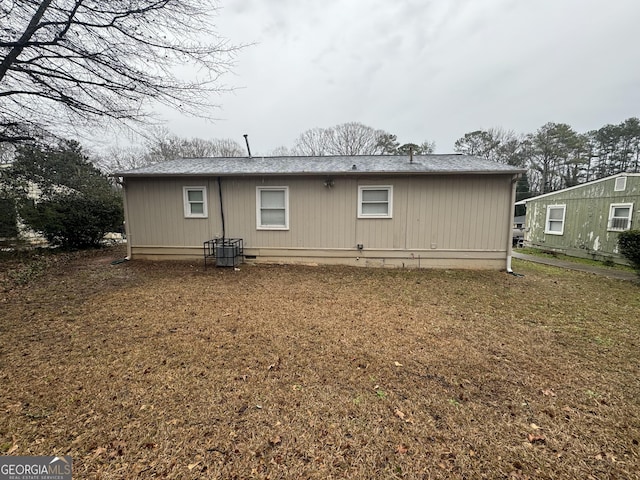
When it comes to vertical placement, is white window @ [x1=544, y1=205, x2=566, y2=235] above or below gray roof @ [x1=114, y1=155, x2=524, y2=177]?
below

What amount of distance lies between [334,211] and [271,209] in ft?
5.93

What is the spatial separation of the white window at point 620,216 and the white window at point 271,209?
476 inches

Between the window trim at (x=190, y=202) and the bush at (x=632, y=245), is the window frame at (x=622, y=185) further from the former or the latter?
the window trim at (x=190, y=202)

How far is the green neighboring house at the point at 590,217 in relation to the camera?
948 centimetres

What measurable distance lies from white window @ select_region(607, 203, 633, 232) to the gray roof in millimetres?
6442

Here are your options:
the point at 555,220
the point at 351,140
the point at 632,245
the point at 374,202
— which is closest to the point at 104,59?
the point at 374,202

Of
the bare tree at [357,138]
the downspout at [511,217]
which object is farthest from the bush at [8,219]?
the bare tree at [357,138]

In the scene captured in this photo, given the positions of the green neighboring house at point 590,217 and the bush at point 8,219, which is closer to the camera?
the bush at point 8,219

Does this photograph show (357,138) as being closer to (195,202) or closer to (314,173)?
(314,173)

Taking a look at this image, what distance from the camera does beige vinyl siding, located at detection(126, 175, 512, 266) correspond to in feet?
22.9

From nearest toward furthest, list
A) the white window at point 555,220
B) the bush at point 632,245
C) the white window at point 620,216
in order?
the bush at point 632,245, the white window at point 620,216, the white window at point 555,220

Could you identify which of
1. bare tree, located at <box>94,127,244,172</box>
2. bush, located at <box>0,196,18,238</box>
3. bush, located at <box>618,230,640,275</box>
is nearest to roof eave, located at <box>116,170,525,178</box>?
bush, located at <box>618,230,640,275</box>

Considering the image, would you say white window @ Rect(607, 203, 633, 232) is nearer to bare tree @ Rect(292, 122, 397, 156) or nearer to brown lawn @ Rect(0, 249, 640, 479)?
brown lawn @ Rect(0, 249, 640, 479)

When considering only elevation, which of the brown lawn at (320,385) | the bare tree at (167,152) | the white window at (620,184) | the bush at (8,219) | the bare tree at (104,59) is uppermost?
the bare tree at (167,152)
